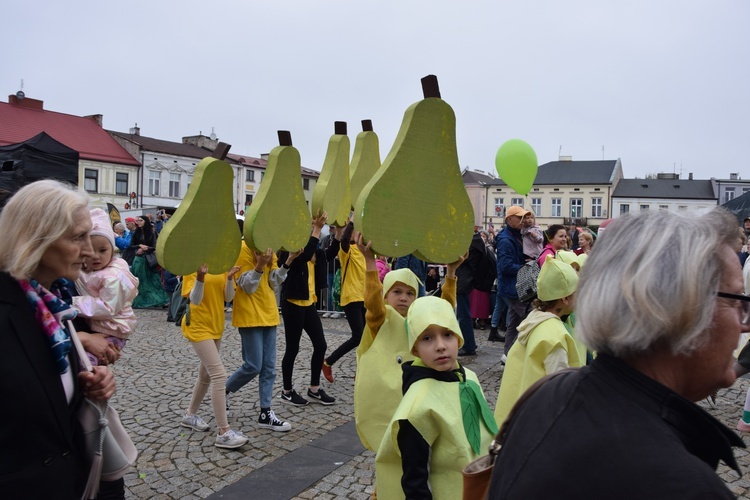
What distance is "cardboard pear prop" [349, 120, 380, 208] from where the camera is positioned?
13.3ft

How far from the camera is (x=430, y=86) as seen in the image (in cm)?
278

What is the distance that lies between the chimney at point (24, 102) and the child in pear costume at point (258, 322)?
3816 centimetres

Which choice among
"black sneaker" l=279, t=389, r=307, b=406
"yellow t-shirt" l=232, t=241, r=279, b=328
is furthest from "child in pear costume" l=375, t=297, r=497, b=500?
"black sneaker" l=279, t=389, r=307, b=406

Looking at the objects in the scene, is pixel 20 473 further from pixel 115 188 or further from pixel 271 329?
pixel 115 188

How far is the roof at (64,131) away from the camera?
111ft

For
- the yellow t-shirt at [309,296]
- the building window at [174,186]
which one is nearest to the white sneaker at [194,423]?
the yellow t-shirt at [309,296]

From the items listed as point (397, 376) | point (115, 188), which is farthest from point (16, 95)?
point (397, 376)

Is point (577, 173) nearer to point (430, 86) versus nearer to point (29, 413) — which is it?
point (430, 86)

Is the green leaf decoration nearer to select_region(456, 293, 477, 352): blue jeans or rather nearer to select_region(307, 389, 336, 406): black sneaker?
select_region(307, 389, 336, 406): black sneaker

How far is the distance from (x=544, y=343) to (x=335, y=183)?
5.65ft

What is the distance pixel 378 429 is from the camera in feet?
10.6

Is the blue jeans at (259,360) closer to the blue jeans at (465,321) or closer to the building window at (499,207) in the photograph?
the blue jeans at (465,321)

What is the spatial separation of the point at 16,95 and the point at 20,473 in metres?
41.0

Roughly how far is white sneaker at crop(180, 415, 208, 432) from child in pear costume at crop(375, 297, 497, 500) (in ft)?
9.47
